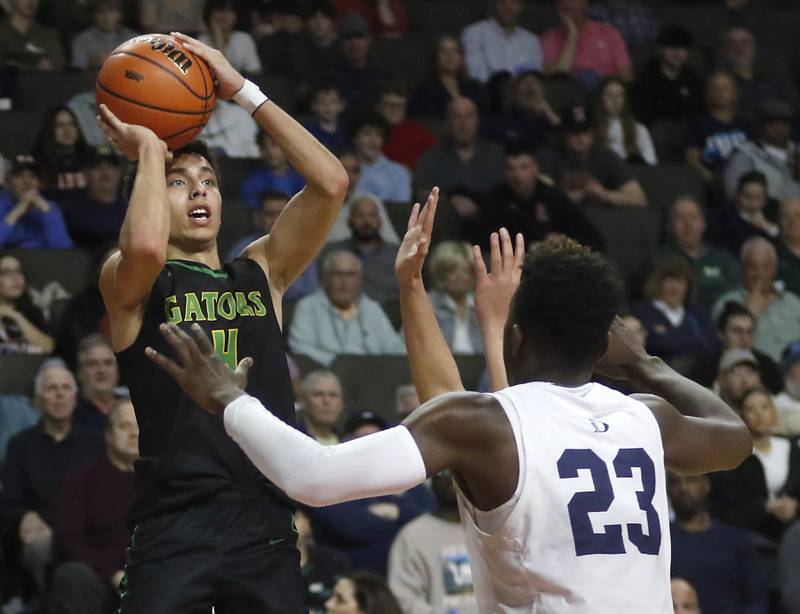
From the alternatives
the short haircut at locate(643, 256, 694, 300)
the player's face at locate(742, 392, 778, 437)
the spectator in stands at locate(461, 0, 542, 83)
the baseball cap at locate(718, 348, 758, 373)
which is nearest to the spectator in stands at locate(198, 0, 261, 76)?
the spectator in stands at locate(461, 0, 542, 83)

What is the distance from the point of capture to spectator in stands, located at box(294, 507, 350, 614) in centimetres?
732

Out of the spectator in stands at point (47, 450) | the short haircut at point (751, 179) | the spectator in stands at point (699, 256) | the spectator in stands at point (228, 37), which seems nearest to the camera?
the spectator in stands at point (47, 450)

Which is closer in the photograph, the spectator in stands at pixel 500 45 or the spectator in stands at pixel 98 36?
the spectator in stands at pixel 98 36

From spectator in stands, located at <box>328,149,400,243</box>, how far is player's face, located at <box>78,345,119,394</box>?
2.03 metres

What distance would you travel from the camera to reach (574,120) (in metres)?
11.4

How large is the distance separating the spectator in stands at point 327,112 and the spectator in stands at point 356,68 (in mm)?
581

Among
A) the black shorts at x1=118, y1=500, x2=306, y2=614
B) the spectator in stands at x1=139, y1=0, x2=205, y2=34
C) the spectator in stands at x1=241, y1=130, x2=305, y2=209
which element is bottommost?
the spectator in stands at x1=241, y1=130, x2=305, y2=209

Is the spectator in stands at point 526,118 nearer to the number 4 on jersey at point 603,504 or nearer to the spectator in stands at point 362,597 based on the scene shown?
the spectator in stands at point 362,597

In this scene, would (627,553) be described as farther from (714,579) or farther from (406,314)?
(714,579)

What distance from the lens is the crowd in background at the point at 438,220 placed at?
305 inches

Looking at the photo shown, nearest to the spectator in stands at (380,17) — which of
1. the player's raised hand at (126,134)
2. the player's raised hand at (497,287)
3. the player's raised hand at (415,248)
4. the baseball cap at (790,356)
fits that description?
the baseball cap at (790,356)

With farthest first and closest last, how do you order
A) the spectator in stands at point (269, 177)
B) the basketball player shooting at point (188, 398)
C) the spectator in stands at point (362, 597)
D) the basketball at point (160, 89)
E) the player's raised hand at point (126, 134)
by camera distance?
the spectator in stands at point (269, 177), the spectator in stands at point (362, 597), the basketball at point (160, 89), the player's raised hand at point (126, 134), the basketball player shooting at point (188, 398)

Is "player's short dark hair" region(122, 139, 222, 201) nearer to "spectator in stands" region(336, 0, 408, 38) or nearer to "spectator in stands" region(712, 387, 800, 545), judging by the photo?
"spectator in stands" region(712, 387, 800, 545)

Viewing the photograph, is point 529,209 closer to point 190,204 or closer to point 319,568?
point 319,568
